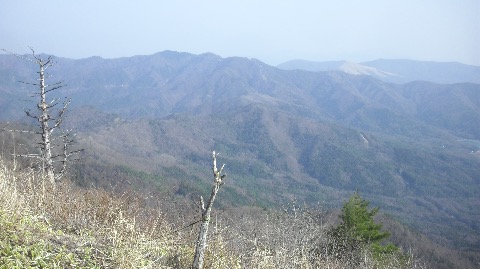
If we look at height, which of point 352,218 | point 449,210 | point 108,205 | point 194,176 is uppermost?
point 108,205

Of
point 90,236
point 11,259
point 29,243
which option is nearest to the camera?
point 11,259

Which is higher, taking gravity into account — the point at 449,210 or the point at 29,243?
the point at 29,243

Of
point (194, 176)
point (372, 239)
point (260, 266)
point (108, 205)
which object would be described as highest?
point (108, 205)

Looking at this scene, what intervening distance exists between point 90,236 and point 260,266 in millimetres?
2911

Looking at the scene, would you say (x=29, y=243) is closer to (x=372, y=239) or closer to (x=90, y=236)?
(x=90, y=236)

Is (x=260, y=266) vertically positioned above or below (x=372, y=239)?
above

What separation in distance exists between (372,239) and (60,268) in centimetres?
2674

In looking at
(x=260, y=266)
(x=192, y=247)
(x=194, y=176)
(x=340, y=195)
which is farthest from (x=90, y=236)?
(x=340, y=195)

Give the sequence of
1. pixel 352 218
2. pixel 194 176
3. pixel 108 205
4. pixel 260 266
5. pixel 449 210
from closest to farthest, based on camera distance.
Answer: pixel 260 266 < pixel 108 205 < pixel 352 218 < pixel 194 176 < pixel 449 210

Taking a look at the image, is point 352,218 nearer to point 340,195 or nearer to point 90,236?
point 90,236

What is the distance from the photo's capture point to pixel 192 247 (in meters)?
6.87

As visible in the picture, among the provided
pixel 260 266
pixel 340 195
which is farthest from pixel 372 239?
pixel 340 195

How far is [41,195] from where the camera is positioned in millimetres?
6648

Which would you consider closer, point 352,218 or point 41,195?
point 41,195
